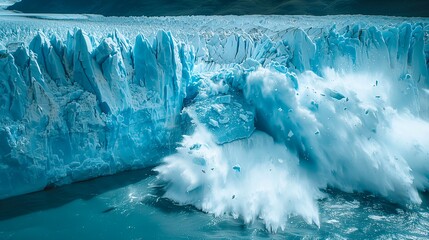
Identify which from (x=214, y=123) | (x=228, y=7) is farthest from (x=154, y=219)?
(x=228, y=7)

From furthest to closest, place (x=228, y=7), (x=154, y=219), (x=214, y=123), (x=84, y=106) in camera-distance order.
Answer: (x=228, y=7)
(x=214, y=123)
(x=84, y=106)
(x=154, y=219)

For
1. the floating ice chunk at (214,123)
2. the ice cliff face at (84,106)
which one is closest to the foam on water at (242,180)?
the floating ice chunk at (214,123)

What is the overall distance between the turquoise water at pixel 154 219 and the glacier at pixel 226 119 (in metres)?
0.22

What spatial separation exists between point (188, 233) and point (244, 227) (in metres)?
0.86

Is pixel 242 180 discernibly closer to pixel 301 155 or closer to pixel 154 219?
pixel 301 155

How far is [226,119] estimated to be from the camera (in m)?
6.67

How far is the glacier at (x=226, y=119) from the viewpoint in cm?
554

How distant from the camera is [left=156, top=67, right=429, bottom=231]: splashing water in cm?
570

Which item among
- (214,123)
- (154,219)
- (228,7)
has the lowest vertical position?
(154,219)

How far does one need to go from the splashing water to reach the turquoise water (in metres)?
0.24

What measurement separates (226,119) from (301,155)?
1.66m

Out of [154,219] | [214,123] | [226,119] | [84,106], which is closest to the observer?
[154,219]

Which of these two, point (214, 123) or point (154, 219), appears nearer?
point (154, 219)

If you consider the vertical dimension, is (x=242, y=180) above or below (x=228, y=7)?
below
